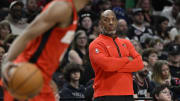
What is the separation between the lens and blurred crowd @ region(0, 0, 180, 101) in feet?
25.1

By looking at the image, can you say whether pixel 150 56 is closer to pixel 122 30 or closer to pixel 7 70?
pixel 122 30

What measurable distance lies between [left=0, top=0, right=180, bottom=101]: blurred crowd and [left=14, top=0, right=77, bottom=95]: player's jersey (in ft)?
6.53

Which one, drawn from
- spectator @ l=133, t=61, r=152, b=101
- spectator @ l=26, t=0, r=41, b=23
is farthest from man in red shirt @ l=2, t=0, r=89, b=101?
spectator @ l=26, t=0, r=41, b=23

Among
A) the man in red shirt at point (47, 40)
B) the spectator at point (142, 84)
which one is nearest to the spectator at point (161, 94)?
the spectator at point (142, 84)

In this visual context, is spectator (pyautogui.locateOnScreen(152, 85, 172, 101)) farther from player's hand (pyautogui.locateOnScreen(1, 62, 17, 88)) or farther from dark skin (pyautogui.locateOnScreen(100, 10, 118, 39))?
player's hand (pyautogui.locateOnScreen(1, 62, 17, 88))

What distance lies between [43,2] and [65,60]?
2.29 m

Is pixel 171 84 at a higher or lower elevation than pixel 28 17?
lower

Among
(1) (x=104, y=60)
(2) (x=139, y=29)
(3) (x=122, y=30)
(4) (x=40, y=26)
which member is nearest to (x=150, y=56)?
(3) (x=122, y=30)

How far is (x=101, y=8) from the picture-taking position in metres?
11.2

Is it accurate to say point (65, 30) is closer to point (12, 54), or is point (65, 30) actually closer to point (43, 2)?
point (12, 54)

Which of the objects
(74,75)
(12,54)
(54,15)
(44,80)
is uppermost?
(54,15)

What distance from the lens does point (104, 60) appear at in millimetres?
5645

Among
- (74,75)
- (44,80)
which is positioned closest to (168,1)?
(74,75)

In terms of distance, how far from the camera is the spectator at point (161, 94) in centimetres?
713
